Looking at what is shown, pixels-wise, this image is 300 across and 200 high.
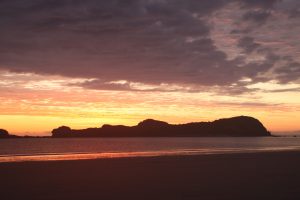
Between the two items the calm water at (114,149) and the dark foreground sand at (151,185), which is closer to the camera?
the dark foreground sand at (151,185)

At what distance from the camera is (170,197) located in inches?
575

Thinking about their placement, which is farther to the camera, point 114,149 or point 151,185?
point 114,149

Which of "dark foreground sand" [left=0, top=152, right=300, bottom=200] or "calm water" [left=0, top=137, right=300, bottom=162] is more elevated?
"calm water" [left=0, top=137, right=300, bottom=162]

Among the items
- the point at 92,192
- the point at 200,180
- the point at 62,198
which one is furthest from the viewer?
the point at 200,180

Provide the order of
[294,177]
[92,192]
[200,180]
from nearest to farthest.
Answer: [92,192] < [200,180] < [294,177]

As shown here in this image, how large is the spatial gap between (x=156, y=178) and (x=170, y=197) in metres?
5.69

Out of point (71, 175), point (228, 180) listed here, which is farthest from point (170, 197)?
point (71, 175)

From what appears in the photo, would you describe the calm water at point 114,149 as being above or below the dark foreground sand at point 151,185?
above

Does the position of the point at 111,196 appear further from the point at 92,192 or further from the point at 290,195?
the point at 290,195

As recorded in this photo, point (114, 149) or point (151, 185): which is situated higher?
point (114, 149)

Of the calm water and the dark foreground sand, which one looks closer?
the dark foreground sand

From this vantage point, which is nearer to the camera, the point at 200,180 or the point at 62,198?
the point at 62,198

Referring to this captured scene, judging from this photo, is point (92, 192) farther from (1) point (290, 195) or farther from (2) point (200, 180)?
(1) point (290, 195)

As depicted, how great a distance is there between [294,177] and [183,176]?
19.2ft
